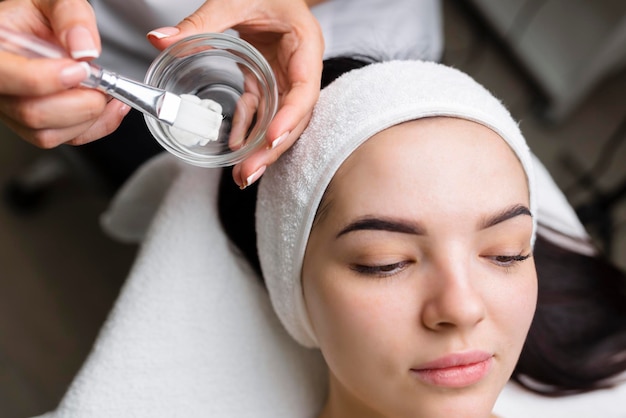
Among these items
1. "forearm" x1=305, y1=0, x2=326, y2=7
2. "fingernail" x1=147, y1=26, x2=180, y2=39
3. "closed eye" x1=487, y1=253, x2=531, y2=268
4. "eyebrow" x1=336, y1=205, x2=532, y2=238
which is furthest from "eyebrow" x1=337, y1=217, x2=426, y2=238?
"forearm" x1=305, y1=0, x2=326, y2=7

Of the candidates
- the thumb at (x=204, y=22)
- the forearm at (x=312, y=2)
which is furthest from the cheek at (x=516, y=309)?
the forearm at (x=312, y=2)

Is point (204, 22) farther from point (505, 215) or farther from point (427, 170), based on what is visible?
point (505, 215)

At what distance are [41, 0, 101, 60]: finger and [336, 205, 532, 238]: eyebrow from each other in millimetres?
356

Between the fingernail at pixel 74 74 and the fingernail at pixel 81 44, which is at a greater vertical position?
the fingernail at pixel 81 44

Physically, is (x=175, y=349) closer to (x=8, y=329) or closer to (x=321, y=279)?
(x=321, y=279)

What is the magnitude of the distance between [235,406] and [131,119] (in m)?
0.60

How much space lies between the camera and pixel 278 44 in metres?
0.85

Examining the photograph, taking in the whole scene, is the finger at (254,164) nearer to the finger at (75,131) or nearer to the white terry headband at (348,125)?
the white terry headband at (348,125)

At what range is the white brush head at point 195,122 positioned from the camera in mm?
678

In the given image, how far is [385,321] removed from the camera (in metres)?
0.72

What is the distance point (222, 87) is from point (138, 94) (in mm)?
221

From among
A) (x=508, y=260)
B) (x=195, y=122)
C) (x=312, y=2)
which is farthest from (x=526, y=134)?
(x=195, y=122)

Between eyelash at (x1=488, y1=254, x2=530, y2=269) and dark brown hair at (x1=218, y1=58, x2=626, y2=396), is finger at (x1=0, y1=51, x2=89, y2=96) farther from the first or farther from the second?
eyelash at (x1=488, y1=254, x2=530, y2=269)

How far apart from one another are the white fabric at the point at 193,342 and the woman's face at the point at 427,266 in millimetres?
293
